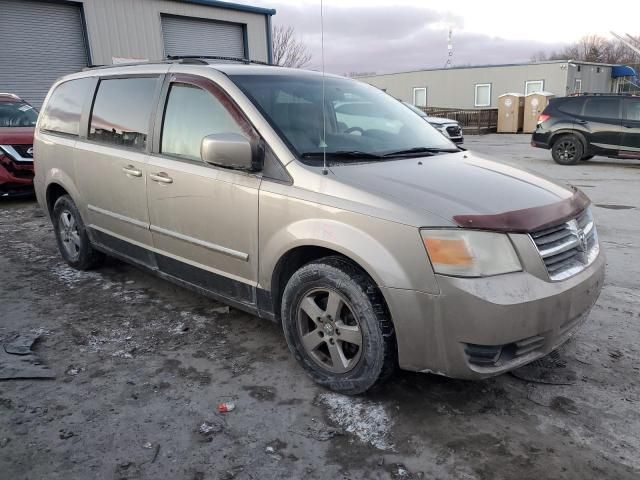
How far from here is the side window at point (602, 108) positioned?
12.3 metres

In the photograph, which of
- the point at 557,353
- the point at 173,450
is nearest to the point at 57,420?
the point at 173,450

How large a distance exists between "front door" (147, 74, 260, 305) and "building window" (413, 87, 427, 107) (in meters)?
31.3

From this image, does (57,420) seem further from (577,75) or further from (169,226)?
(577,75)

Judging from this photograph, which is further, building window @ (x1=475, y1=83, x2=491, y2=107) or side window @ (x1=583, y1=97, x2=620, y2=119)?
building window @ (x1=475, y1=83, x2=491, y2=107)

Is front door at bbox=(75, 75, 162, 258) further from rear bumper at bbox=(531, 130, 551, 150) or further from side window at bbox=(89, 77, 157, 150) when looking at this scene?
rear bumper at bbox=(531, 130, 551, 150)

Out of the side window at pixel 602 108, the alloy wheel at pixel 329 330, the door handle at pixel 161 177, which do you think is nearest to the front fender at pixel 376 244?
the alloy wheel at pixel 329 330

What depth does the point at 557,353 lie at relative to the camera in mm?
3330

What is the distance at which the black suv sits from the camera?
473 inches

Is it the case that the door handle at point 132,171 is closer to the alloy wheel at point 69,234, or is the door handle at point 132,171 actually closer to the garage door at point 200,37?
the alloy wheel at point 69,234

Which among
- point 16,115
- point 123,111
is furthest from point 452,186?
point 16,115

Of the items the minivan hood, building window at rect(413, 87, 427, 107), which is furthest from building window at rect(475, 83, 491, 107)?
the minivan hood

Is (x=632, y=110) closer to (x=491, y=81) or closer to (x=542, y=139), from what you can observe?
(x=542, y=139)

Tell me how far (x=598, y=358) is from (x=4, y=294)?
4.71 metres

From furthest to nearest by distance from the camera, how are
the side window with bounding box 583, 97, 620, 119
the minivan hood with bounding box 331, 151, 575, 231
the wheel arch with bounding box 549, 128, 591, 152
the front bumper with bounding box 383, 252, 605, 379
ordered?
the wheel arch with bounding box 549, 128, 591, 152 → the side window with bounding box 583, 97, 620, 119 → the minivan hood with bounding box 331, 151, 575, 231 → the front bumper with bounding box 383, 252, 605, 379
